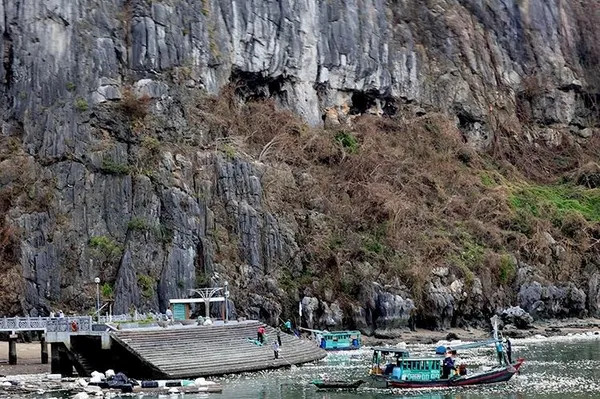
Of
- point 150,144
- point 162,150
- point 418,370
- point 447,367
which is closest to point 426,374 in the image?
point 418,370

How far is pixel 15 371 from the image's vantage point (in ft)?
184

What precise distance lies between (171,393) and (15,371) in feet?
40.1

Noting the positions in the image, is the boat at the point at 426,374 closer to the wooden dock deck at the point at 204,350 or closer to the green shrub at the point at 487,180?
the wooden dock deck at the point at 204,350

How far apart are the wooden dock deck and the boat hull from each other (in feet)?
30.4

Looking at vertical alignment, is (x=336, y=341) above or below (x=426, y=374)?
above

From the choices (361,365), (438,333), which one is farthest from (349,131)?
(361,365)

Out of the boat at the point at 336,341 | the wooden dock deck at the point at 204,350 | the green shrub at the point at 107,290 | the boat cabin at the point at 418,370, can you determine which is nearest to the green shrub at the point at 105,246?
the green shrub at the point at 107,290

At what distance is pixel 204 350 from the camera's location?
55125mm

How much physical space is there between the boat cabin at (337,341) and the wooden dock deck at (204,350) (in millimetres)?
8151

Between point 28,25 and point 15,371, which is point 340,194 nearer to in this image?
point 28,25

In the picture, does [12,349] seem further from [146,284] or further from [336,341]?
[336,341]

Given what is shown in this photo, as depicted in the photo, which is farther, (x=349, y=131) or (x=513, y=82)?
(x=513, y=82)

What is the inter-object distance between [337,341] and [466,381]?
66.7 ft

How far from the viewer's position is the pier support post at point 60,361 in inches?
2137
